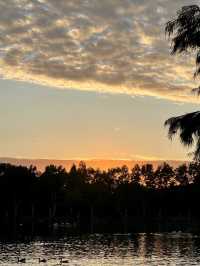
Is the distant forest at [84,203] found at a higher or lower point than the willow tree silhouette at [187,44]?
lower

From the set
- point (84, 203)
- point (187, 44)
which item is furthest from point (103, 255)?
point (84, 203)

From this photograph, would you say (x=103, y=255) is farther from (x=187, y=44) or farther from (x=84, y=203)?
(x=84, y=203)

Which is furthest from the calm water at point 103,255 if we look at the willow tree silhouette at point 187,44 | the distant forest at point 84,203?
the distant forest at point 84,203

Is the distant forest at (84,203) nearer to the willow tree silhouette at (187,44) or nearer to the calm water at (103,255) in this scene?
the calm water at (103,255)

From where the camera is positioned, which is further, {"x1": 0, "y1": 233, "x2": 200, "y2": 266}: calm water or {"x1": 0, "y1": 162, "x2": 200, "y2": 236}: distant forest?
{"x1": 0, "y1": 162, "x2": 200, "y2": 236}: distant forest

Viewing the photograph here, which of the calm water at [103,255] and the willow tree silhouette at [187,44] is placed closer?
the willow tree silhouette at [187,44]

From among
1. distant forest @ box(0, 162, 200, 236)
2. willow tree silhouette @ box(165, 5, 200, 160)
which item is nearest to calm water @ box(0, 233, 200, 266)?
willow tree silhouette @ box(165, 5, 200, 160)

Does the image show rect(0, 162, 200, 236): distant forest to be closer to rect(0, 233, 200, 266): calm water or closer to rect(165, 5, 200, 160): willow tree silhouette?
rect(0, 233, 200, 266): calm water

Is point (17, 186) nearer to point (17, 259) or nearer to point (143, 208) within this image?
point (143, 208)

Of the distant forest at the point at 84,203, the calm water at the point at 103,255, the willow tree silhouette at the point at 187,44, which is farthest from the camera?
the distant forest at the point at 84,203

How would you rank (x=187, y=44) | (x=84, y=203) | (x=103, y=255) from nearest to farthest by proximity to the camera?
(x=187, y=44) < (x=103, y=255) < (x=84, y=203)

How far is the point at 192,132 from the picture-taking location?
1644 cm

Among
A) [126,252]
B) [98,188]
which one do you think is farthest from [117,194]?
[126,252]

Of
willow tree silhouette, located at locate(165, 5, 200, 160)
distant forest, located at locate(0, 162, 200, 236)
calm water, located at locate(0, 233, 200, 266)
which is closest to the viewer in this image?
willow tree silhouette, located at locate(165, 5, 200, 160)
